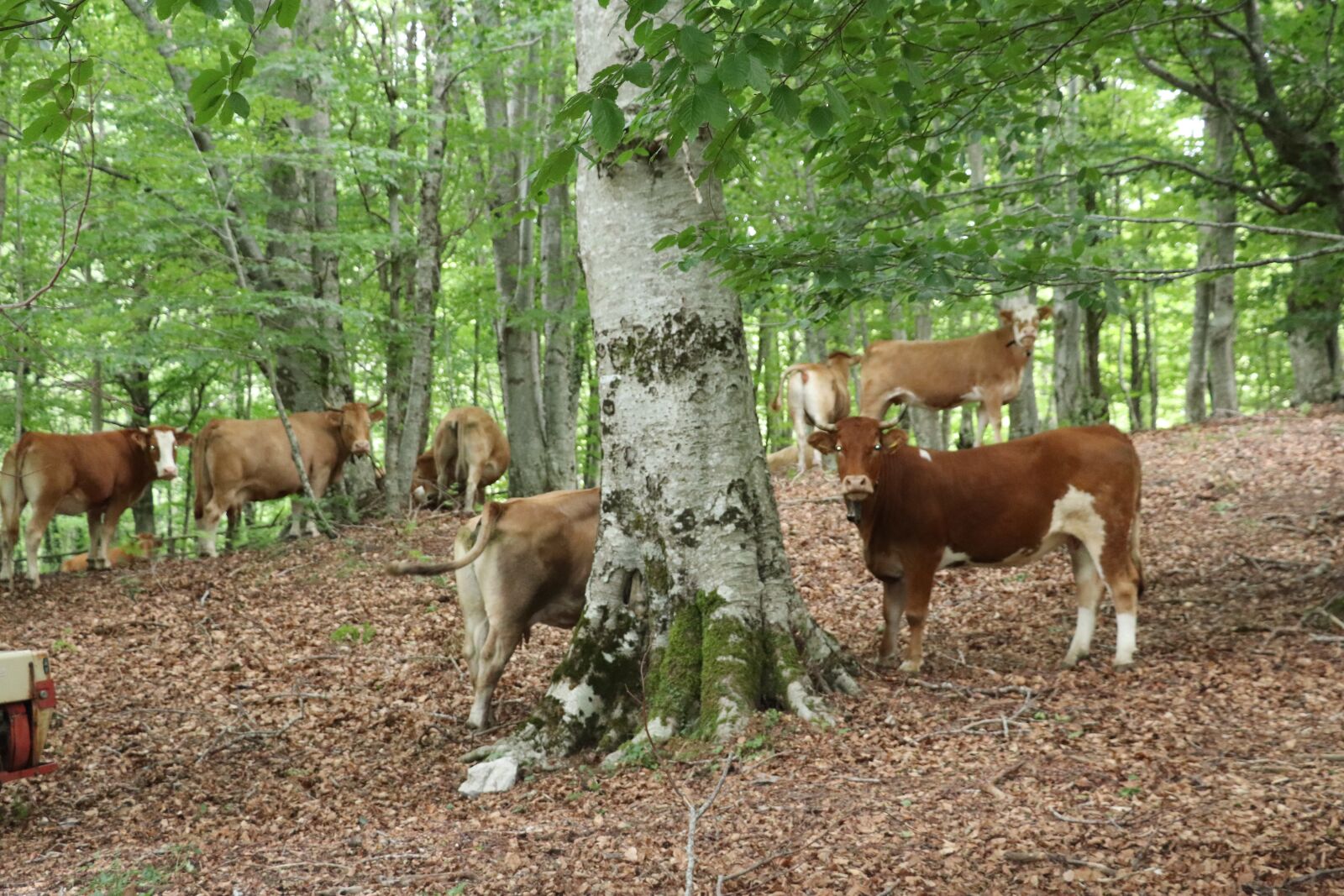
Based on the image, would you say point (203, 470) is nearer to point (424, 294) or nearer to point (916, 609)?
point (424, 294)

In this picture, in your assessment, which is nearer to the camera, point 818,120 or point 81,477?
point 818,120

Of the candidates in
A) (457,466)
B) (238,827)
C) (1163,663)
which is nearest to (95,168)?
(457,466)

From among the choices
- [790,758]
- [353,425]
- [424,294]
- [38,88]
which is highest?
[424,294]

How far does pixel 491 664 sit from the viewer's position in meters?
6.59

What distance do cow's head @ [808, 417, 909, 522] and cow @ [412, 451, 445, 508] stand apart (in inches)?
373

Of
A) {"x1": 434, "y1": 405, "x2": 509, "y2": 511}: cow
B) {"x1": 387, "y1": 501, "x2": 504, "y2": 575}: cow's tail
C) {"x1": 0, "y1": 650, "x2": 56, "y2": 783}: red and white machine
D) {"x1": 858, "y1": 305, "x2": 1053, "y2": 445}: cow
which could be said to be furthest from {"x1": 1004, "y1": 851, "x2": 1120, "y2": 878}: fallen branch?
{"x1": 434, "y1": 405, "x2": 509, "y2": 511}: cow

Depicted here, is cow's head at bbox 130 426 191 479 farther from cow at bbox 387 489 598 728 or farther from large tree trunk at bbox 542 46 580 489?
cow at bbox 387 489 598 728

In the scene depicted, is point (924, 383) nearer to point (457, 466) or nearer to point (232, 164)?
point (457, 466)

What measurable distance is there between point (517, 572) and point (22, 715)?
9.09 feet

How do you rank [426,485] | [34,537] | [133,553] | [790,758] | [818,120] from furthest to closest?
[426,485] < [133,553] < [34,537] < [790,758] < [818,120]

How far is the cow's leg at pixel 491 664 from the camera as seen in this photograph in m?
6.59

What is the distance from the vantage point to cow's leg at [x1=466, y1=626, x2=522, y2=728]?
21.6ft

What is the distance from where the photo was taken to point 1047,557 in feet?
32.6

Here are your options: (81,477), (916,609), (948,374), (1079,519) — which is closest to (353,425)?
(81,477)
